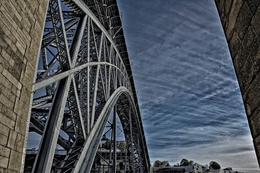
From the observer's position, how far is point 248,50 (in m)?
1.99

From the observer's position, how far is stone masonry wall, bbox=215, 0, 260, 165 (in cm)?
185

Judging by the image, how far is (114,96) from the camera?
14.7 metres

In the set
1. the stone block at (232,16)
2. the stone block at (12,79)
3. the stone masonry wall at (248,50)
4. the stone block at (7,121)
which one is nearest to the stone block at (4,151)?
the stone block at (7,121)

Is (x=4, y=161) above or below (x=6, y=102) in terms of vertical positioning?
below

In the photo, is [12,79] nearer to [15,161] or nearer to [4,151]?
[4,151]

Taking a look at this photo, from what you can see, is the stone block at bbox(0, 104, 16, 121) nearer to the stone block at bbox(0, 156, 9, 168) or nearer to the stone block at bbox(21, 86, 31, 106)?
the stone block at bbox(21, 86, 31, 106)

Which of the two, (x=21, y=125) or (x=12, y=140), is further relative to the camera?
(x=21, y=125)

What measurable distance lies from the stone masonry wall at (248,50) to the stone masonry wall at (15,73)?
4186 mm

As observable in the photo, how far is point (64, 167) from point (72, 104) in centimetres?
267

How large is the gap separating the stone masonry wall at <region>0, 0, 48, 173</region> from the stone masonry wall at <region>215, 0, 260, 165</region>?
4186 mm

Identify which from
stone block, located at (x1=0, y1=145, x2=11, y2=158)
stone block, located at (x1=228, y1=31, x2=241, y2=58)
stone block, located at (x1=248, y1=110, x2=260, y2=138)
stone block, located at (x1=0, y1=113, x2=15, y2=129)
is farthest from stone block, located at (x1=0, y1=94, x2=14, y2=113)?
stone block, located at (x1=248, y1=110, x2=260, y2=138)

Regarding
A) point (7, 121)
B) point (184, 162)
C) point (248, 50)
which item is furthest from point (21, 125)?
point (184, 162)

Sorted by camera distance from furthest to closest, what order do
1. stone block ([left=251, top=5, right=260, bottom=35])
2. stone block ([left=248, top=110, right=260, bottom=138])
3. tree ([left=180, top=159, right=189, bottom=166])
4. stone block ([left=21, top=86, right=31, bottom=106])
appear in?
tree ([left=180, top=159, right=189, bottom=166]) < stone block ([left=21, top=86, right=31, bottom=106]) < stone block ([left=248, top=110, right=260, bottom=138]) < stone block ([left=251, top=5, right=260, bottom=35])

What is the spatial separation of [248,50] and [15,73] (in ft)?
14.9
